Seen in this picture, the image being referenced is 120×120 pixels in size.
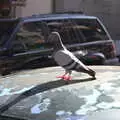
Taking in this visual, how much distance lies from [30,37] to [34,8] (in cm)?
1023

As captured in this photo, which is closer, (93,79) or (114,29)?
(93,79)

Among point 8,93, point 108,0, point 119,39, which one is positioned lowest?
point 119,39

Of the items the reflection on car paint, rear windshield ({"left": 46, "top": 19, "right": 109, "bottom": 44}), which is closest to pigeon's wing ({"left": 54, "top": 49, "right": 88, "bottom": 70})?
the reflection on car paint

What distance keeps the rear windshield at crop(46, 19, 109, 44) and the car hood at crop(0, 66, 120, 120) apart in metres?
6.38

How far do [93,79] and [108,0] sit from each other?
1924 cm

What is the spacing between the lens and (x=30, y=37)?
9172 mm

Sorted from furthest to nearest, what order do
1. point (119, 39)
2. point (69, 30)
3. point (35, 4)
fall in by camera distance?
1. point (119, 39)
2. point (35, 4)
3. point (69, 30)

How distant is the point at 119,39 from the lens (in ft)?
69.8

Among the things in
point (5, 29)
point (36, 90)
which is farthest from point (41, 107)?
point (5, 29)

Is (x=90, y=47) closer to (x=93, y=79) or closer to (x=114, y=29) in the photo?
(x=93, y=79)

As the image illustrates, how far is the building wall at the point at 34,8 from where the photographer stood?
18.6 metres

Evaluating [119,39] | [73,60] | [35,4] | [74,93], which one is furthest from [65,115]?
[119,39]

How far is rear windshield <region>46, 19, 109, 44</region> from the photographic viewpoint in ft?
31.7

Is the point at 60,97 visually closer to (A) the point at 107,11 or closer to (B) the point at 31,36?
(B) the point at 31,36
